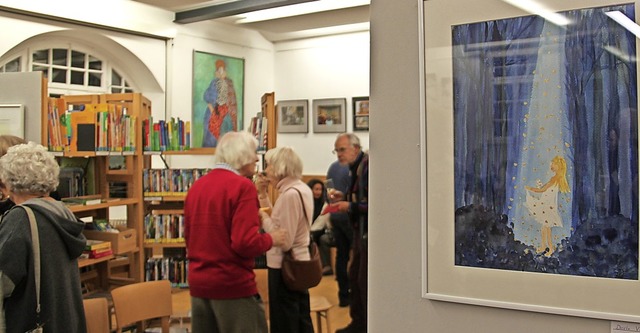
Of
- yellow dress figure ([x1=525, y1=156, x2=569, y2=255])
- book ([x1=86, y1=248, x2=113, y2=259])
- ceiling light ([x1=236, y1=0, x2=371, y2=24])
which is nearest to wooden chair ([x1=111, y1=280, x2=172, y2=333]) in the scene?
book ([x1=86, y1=248, x2=113, y2=259])

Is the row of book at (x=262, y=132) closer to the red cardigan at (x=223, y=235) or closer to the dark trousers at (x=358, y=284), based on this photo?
the dark trousers at (x=358, y=284)

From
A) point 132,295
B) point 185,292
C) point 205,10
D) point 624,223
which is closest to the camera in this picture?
point 624,223

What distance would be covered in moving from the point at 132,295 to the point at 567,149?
8.91 ft

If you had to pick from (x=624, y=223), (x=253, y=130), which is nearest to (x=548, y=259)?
(x=624, y=223)

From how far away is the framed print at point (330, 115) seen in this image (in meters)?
9.09

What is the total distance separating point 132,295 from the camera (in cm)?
347

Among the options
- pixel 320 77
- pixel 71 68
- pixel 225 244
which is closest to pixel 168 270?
pixel 225 244

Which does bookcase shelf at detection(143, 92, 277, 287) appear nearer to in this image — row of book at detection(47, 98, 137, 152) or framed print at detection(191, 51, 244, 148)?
row of book at detection(47, 98, 137, 152)

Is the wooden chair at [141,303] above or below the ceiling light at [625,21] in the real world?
below

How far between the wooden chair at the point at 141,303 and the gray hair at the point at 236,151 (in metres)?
0.92

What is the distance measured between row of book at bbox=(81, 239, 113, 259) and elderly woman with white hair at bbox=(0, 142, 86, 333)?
1194 millimetres

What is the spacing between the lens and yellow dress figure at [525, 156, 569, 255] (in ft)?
4.82

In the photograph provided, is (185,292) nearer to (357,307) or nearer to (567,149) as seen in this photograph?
(357,307)

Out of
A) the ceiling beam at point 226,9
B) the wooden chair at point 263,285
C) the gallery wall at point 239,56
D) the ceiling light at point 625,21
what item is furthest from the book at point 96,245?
the ceiling beam at point 226,9
